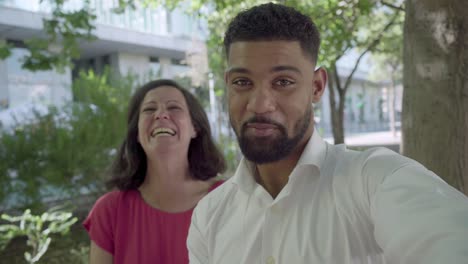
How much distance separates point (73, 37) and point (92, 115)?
70.9 inches

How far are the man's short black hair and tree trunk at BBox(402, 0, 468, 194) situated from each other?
3.60 feet

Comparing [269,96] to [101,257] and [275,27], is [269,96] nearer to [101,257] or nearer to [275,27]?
[275,27]

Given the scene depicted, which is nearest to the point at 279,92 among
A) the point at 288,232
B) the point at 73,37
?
the point at 288,232

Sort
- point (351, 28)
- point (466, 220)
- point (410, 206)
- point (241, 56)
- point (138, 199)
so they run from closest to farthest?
1. point (466, 220)
2. point (410, 206)
3. point (241, 56)
4. point (138, 199)
5. point (351, 28)

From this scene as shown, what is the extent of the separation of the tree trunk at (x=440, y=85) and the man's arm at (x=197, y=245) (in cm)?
149

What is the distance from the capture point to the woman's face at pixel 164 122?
3.01 m

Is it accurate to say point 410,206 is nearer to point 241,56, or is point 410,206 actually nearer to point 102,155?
point 241,56

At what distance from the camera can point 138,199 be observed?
3.12 m

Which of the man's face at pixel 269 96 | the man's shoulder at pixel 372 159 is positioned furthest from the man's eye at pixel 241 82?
the man's shoulder at pixel 372 159

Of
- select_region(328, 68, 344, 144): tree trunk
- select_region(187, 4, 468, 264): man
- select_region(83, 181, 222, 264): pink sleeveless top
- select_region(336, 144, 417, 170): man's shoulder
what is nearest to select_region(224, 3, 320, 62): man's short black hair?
select_region(187, 4, 468, 264): man

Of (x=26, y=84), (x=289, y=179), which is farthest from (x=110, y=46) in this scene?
(x=289, y=179)

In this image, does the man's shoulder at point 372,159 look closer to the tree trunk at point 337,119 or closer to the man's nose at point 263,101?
the man's nose at point 263,101

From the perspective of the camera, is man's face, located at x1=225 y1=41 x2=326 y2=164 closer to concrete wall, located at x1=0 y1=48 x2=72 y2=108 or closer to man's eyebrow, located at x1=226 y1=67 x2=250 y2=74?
man's eyebrow, located at x1=226 y1=67 x2=250 y2=74

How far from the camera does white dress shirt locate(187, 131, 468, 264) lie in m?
1.10
